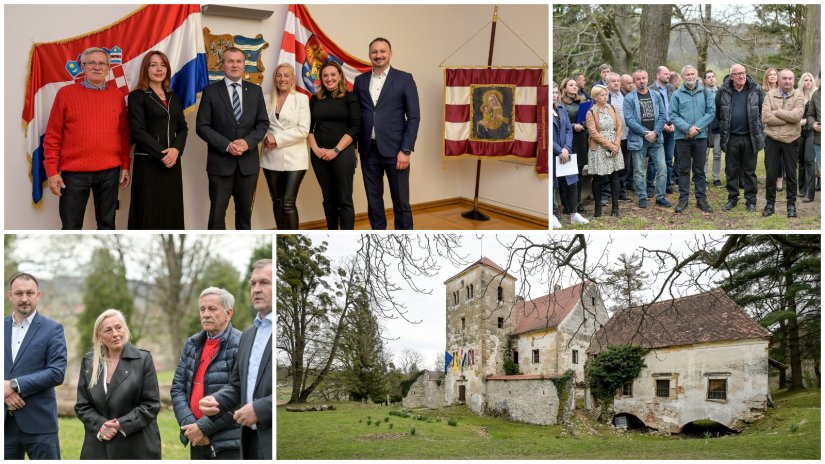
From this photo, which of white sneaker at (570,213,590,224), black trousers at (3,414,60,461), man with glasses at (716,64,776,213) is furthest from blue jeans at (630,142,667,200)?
black trousers at (3,414,60,461)

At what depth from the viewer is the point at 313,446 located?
462cm

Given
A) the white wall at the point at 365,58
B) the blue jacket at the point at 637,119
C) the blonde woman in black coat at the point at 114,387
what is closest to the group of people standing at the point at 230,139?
the white wall at the point at 365,58

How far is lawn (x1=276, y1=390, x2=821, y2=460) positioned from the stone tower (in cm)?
18

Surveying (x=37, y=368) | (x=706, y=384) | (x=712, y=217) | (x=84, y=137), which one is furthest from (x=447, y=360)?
(x=84, y=137)

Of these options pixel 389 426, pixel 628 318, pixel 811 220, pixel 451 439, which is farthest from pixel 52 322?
pixel 811 220

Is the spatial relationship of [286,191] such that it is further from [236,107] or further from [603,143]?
[603,143]

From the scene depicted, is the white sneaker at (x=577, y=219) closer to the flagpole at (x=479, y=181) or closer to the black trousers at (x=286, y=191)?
the flagpole at (x=479, y=181)

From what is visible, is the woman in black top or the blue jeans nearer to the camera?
the woman in black top

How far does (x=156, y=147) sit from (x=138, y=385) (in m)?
1.69

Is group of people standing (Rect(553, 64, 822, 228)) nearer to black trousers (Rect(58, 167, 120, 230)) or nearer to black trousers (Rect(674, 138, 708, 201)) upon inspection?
black trousers (Rect(674, 138, 708, 201))

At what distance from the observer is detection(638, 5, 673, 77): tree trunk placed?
5598 millimetres

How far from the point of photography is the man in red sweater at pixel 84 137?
4.91 meters

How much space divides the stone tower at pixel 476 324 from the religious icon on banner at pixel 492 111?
105 inches

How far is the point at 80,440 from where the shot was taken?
17.9 feet
